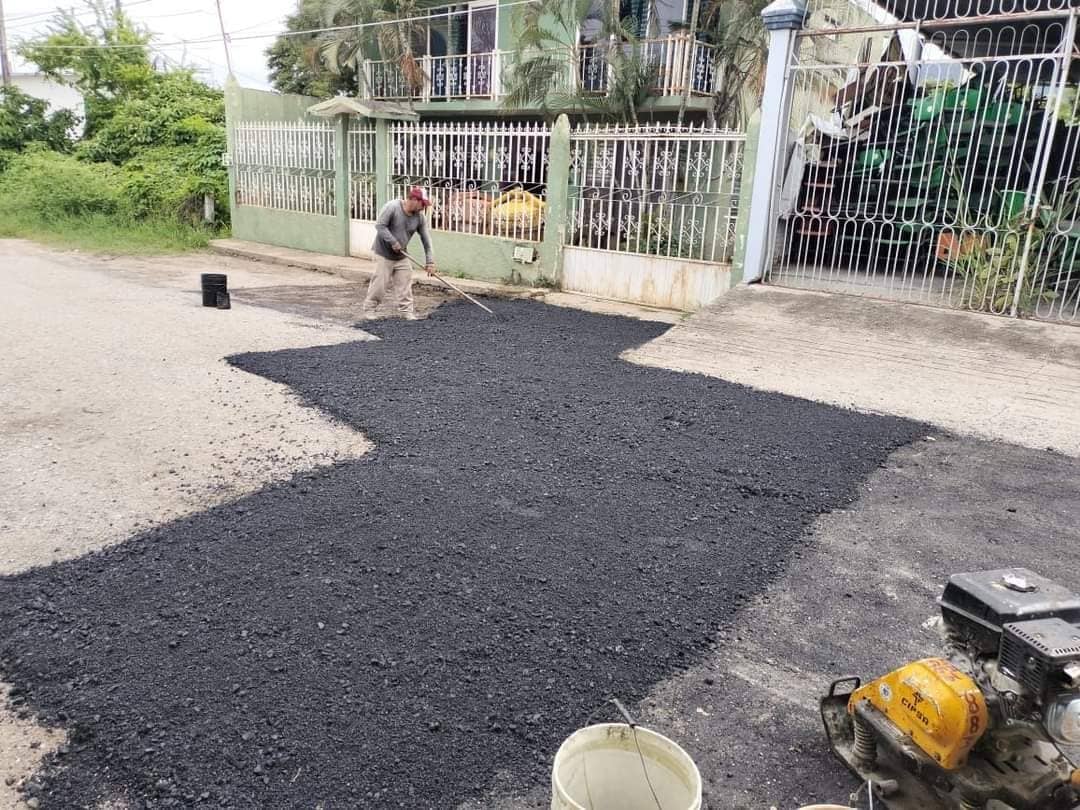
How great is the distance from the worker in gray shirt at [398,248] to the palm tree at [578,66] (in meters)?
5.28

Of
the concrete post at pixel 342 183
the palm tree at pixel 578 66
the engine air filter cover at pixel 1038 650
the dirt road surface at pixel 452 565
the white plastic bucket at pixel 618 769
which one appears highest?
the palm tree at pixel 578 66

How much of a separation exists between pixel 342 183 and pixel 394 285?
472cm

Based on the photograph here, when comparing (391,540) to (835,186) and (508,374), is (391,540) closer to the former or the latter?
(508,374)

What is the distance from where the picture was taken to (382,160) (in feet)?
40.4

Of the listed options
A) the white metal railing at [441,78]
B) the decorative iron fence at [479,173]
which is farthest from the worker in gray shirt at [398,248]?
the white metal railing at [441,78]

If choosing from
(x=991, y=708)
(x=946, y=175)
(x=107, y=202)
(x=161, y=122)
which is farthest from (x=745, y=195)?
(x=161, y=122)

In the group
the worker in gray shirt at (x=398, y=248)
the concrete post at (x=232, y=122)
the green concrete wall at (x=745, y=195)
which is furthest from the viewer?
the concrete post at (x=232, y=122)

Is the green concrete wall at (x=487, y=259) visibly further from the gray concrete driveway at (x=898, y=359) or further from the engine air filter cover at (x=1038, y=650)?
the engine air filter cover at (x=1038, y=650)

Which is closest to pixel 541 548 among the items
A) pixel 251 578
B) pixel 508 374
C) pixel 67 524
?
pixel 251 578

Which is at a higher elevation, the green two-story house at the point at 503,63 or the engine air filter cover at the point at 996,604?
the green two-story house at the point at 503,63

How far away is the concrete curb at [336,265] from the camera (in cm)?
1031

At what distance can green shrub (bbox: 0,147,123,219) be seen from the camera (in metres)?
17.1

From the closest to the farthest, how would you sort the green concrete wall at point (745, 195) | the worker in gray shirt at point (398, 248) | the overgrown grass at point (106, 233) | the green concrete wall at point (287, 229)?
the green concrete wall at point (745, 195) < the worker in gray shirt at point (398, 248) < the green concrete wall at point (287, 229) < the overgrown grass at point (106, 233)

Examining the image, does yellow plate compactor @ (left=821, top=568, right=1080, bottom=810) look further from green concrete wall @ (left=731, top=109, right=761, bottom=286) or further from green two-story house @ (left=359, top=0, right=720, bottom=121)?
green two-story house @ (left=359, top=0, right=720, bottom=121)
